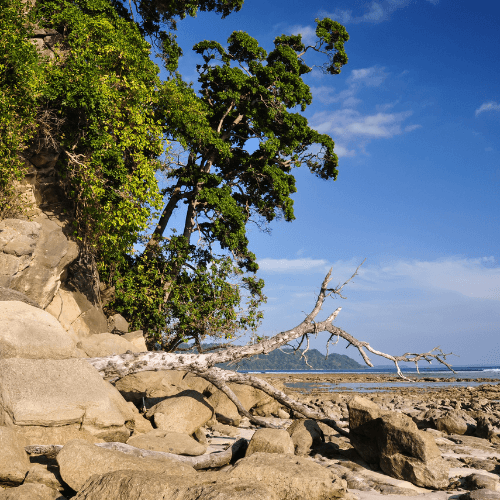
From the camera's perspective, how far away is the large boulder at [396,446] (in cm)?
622

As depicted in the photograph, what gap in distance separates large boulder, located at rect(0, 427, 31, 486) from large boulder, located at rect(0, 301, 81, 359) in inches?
83.3

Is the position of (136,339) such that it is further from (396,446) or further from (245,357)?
(396,446)

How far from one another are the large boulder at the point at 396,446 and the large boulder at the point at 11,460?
5.31m

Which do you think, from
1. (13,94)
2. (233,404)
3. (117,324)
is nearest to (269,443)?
(233,404)

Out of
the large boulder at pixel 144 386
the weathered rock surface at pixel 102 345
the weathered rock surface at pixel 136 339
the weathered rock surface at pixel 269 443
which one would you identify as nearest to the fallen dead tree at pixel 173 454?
the weathered rock surface at pixel 269 443

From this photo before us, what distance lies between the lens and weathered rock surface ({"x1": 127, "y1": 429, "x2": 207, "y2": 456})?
677 centimetres

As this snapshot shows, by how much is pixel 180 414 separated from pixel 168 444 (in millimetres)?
1931

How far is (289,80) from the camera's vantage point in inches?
704

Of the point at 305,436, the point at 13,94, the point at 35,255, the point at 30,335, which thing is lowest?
the point at 305,436

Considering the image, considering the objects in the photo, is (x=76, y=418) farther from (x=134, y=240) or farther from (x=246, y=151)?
(x=246, y=151)

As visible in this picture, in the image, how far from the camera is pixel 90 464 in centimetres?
482

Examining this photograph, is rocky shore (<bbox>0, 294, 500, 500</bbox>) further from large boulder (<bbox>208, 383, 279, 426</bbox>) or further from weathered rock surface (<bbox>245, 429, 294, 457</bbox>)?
large boulder (<bbox>208, 383, 279, 426</bbox>)

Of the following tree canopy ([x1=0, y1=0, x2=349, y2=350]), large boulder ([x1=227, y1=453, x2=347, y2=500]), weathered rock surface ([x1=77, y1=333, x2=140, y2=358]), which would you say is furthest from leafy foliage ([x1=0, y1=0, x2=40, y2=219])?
large boulder ([x1=227, y1=453, x2=347, y2=500])

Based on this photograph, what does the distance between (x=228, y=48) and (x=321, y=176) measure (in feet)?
22.8
